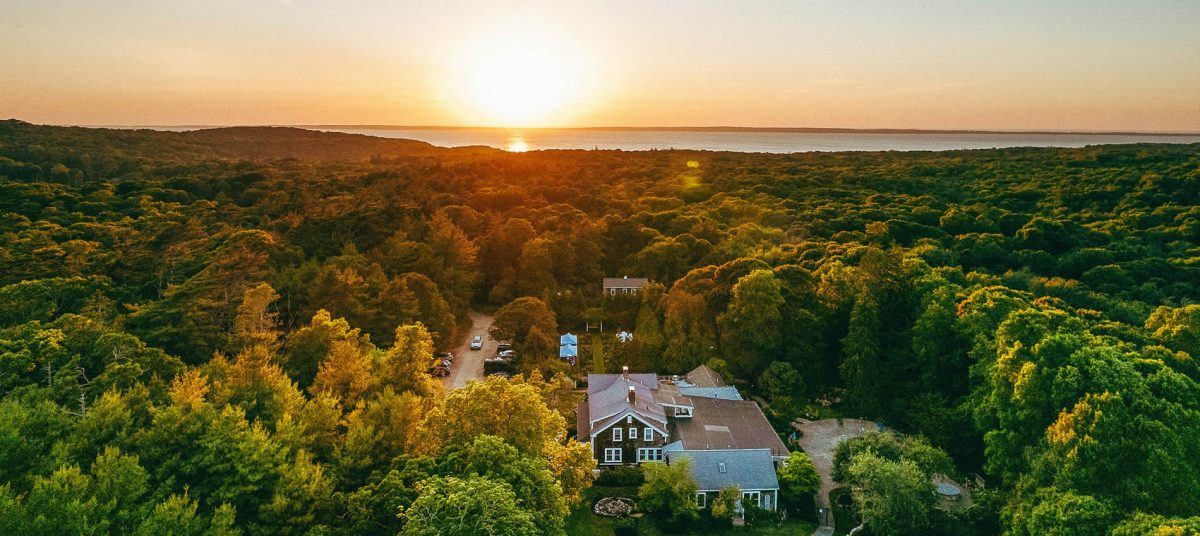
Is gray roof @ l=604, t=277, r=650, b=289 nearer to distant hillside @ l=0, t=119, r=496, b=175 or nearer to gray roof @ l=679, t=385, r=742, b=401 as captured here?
gray roof @ l=679, t=385, r=742, b=401

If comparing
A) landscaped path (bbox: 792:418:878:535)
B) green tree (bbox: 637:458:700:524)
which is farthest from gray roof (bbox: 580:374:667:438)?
landscaped path (bbox: 792:418:878:535)

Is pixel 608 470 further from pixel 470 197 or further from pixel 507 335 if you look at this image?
pixel 470 197

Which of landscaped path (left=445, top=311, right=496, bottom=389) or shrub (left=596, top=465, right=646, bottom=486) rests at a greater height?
landscaped path (left=445, top=311, right=496, bottom=389)

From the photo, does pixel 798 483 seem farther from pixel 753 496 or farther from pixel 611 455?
pixel 611 455

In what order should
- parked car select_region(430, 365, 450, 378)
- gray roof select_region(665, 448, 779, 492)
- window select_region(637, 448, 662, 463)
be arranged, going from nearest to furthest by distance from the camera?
gray roof select_region(665, 448, 779, 492) < window select_region(637, 448, 662, 463) < parked car select_region(430, 365, 450, 378)

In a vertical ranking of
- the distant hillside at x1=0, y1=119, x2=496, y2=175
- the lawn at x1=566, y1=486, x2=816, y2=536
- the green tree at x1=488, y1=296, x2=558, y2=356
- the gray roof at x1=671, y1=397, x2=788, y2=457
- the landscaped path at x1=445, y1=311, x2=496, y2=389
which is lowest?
the lawn at x1=566, y1=486, x2=816, y2=536

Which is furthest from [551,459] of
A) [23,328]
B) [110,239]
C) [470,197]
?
[470,197]

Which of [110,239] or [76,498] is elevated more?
[110,239]
